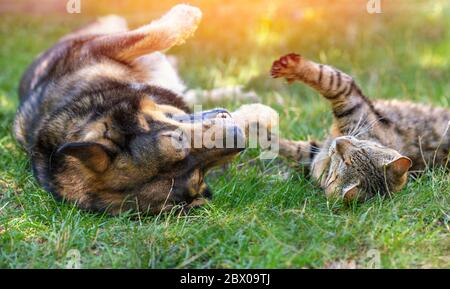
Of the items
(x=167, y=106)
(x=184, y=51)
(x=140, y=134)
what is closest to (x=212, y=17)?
(x=184, y=51)

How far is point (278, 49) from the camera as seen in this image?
9.09 metres

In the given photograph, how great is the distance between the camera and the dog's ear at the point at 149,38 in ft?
20.1

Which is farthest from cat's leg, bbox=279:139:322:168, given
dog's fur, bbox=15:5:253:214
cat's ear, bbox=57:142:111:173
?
cat's ear, bbox=57:142:111:173

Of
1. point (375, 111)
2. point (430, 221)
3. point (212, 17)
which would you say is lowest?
point (430, 221)

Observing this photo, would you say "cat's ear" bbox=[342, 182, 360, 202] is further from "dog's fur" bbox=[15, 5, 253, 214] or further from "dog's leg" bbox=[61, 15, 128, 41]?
"dog's leg" bbox=[61, 15, 128, 41]

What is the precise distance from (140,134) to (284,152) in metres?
1.86

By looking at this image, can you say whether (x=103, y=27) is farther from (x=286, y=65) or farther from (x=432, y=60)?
(x=432, y=60)

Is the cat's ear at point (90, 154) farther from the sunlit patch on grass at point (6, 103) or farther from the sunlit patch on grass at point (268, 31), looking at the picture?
the sunlit patch on grass at point (268, 31)

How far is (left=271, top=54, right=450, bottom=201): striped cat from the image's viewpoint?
488 cm

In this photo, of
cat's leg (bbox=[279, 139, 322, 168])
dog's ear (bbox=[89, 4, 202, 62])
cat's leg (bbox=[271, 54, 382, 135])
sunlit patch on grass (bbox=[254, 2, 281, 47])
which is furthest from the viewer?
sunlit patch on grass (bbox=[254, 2, 281, 47])

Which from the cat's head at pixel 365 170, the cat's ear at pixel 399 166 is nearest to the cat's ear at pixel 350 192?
the cat's head at pixel 365 170

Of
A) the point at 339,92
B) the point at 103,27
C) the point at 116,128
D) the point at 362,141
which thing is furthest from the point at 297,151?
the point at 103,27

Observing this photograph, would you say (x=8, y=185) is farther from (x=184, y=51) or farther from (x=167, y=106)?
(x=184, y=51)

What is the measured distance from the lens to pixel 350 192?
4.70 meters
